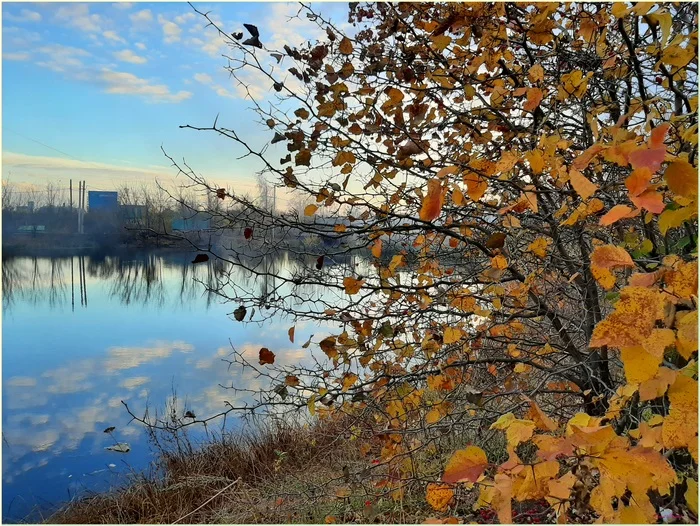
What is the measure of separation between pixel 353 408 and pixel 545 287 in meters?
1.40

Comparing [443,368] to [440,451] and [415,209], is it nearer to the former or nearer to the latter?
[415,209]

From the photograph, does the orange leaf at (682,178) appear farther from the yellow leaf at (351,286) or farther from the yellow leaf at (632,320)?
the yellow leaf at (351,286)

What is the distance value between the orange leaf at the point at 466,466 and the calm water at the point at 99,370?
5.92 ft

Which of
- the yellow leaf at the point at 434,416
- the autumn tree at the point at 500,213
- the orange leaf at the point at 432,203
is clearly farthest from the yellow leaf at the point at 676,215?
the yellow leaf at the point at 434,416

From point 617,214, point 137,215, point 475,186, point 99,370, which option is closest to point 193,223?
point 137,215

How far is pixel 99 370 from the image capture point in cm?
1071

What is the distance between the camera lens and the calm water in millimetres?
6398

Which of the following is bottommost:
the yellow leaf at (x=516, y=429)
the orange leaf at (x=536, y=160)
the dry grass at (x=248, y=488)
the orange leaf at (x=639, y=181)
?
the dry grass at (x=248, y=488)

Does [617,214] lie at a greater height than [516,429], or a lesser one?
greater

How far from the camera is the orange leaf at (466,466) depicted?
39.0 inches

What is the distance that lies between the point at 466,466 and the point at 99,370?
11590 mm

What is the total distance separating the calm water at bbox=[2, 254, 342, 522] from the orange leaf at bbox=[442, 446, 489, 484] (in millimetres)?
1805

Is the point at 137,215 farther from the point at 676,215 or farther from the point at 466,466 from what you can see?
the point at 676,215

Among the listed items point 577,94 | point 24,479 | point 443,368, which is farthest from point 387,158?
point 24,479
